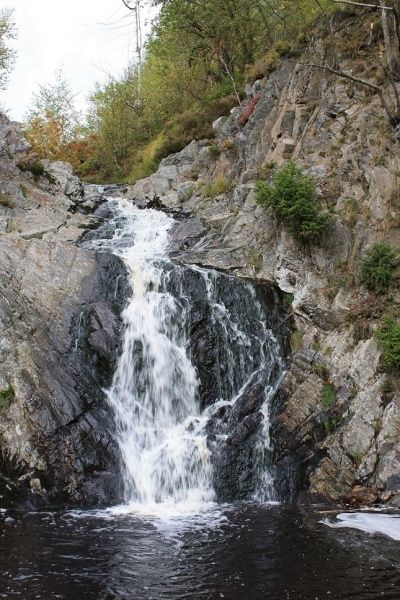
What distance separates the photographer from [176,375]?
1338cm

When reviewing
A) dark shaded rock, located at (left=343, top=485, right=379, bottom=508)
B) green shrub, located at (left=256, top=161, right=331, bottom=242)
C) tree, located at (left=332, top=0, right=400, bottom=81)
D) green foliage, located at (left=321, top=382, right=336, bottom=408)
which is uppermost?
tree, located at (left=332, top=0, right=400, bottom=81)

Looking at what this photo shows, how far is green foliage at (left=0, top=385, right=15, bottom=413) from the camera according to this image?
37.7ft

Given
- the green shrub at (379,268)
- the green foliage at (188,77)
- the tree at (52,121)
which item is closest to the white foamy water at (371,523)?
the green shrub at (379,268)

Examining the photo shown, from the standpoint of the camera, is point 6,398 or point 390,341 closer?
point 6,398

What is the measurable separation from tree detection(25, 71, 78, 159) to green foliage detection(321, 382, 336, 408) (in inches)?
1031

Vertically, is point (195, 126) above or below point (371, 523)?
above

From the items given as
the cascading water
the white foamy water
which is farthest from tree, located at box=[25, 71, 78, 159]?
the white foamy water

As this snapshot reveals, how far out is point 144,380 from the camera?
13.3 metres

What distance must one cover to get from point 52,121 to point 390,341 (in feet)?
102

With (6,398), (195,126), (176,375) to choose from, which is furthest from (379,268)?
(195,126)

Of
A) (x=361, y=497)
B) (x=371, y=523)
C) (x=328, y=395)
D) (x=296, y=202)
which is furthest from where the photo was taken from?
(x=296, y=202)

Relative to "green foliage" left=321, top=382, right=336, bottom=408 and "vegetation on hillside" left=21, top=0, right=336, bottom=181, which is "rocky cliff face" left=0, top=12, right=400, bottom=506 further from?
"vegetation on hillside" left=21, top=0, right=336, bottom=181

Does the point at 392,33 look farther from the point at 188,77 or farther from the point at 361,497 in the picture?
the point at 361,497

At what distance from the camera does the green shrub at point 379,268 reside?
13398 mm
